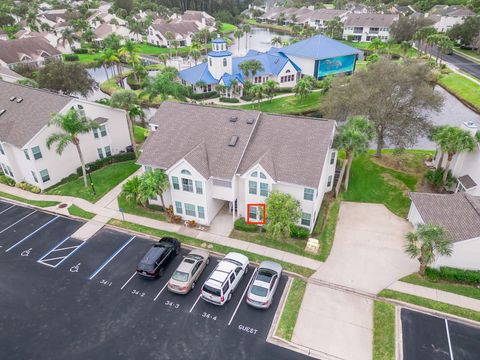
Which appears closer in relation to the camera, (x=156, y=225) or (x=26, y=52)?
(x=156, y=225)

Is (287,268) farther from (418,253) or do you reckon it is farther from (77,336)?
(77,336)

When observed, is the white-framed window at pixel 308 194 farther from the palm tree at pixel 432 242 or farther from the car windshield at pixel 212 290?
the car windshield at pixel 212 290

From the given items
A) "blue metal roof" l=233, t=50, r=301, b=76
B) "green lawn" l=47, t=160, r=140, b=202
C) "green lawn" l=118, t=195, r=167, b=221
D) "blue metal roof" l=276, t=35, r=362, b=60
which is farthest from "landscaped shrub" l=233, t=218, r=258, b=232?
"blue metal roof" l=276, t=35, r=362, b=60

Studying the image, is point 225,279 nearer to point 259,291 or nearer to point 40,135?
point 259,291

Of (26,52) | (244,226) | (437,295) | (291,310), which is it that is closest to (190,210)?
(244,226)

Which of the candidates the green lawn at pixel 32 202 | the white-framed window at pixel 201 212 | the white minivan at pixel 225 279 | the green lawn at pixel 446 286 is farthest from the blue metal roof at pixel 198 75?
the green lawn at pixel 446 286

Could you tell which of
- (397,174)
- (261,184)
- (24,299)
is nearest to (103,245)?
(24,299)
